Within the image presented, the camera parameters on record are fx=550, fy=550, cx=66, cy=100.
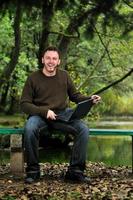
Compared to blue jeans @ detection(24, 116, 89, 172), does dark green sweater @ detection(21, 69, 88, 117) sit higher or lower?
higher

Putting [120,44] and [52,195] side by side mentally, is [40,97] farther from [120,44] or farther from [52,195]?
[120,44]

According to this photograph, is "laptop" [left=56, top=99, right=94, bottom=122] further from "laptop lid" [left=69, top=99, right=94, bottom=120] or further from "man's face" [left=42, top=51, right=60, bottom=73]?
"man's face" [left=42, top=51, right=60, bottom=73]

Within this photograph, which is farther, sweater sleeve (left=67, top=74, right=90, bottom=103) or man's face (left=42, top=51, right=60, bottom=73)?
sweater sleeve (left=67, top=74, right=90, bottom=103)

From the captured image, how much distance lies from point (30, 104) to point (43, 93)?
0.77ft

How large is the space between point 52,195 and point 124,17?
2.14m

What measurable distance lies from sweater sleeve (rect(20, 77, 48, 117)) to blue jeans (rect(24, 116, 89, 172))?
87mm

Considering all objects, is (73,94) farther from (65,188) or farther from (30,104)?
(65,188)

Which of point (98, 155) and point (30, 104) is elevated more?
point (30, 104)

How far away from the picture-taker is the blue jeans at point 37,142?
6711 millimetres

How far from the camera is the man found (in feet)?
22.2

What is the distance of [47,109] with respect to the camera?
6.86m

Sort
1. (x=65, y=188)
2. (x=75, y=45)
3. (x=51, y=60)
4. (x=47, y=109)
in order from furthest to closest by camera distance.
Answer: (x=75, y=45)
(x=51, y=60)
(x=47, y=109)
(x=65, y=188)

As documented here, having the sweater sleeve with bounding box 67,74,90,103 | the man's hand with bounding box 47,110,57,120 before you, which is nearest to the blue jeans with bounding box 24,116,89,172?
the man's hand with bounding box 47,110,57,120

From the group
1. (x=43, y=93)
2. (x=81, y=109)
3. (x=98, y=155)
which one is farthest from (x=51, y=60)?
(x=98, y=155)
